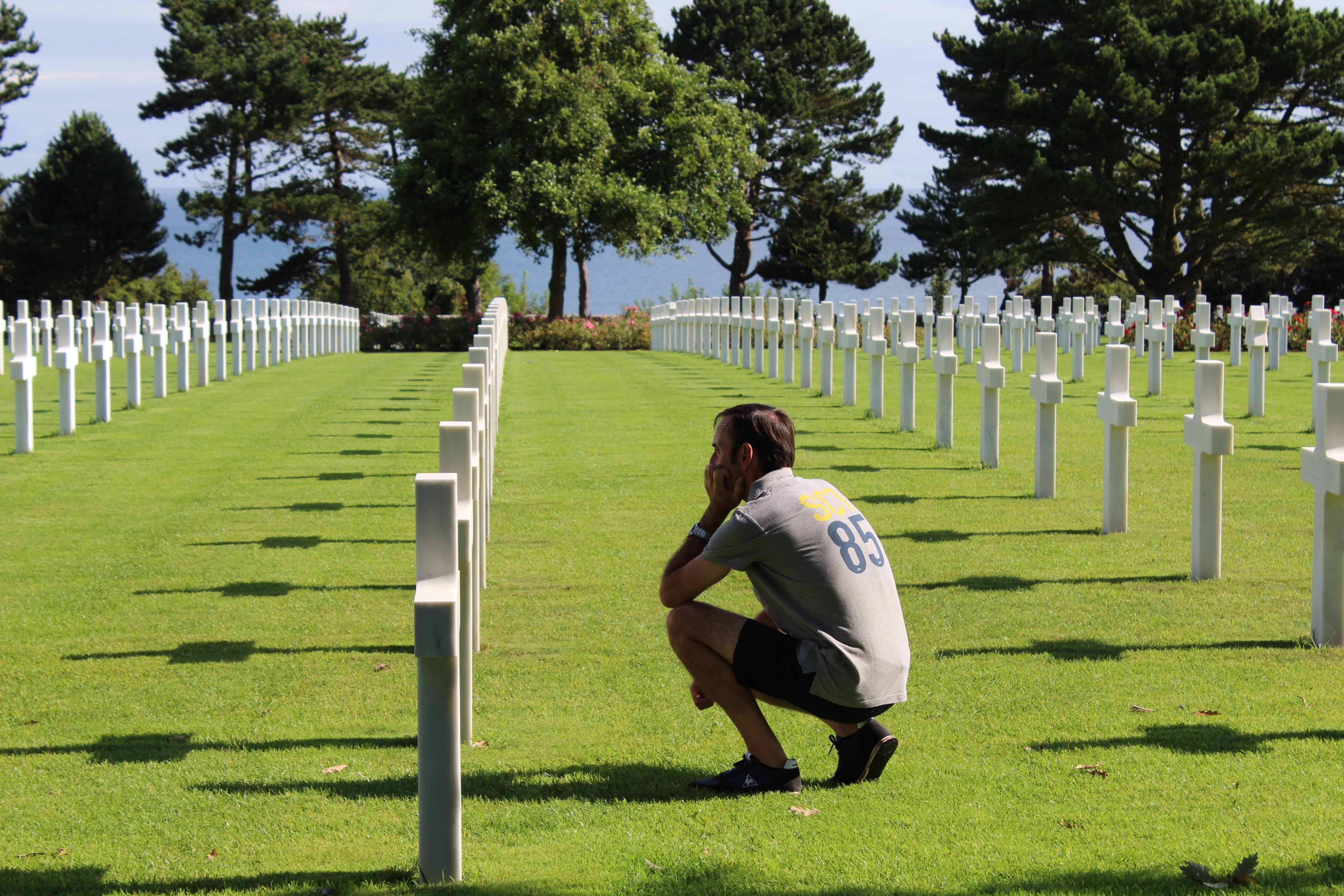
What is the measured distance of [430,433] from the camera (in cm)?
1502

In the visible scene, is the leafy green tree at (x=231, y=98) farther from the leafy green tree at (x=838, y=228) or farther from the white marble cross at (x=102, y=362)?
the white marble cross at (x=102, y=362)

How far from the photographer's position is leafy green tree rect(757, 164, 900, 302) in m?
59.6

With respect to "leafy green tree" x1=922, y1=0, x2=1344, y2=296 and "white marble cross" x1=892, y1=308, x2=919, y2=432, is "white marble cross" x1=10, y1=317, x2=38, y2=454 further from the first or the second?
"leafy green tree" x1=922, y1=0, x2=1344, y2=296

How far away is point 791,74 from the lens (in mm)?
56562

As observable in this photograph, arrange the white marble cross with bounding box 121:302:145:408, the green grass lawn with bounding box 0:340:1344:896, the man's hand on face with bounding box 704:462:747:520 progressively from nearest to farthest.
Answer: the green grass lawn with bounding box 0:340:1344:896, the man's hand on face with bounding box 704:462:747:520, the white marble cross with bounding box 121:302:145:408

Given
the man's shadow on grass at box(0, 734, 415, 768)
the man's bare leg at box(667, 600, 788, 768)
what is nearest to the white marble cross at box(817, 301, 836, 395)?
the man's shadow on grass at box(0, 734, 415, 768)

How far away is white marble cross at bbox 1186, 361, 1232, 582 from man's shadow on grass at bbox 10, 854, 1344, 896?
12.4ft

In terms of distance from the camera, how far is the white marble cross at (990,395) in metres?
11.8

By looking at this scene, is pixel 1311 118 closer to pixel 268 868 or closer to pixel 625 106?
pixel 625 106

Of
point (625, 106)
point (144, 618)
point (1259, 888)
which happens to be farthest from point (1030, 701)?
point (625, 106)

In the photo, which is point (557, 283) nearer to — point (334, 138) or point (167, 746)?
point (334, 138)

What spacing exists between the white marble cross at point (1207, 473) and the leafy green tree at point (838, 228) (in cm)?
5265

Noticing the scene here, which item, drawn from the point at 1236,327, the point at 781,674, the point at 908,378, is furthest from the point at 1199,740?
the point at 1236,327

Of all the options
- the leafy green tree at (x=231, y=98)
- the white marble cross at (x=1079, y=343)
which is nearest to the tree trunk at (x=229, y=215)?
the leafy green tree at (x=231, y=98)
